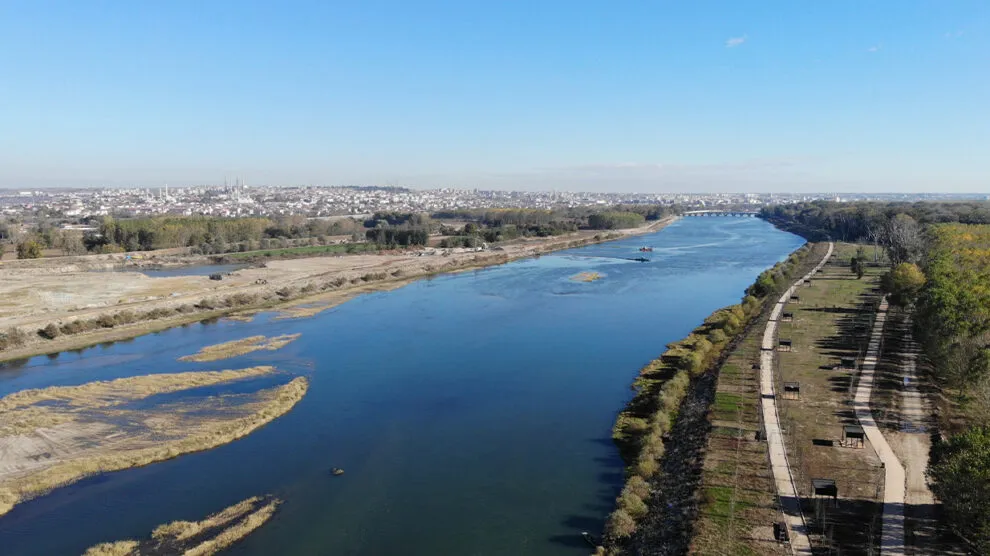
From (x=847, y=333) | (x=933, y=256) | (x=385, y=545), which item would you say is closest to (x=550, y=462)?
(x=385, y=545)

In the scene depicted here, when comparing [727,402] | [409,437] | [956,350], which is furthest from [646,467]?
[956,350]

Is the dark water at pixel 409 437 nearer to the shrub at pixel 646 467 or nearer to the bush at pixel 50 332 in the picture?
the shrub at pixel 646 467

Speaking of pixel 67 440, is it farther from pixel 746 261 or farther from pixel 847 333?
pixel 746 261

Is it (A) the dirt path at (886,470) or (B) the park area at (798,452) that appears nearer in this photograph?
(A) the dirt path at (886,470)

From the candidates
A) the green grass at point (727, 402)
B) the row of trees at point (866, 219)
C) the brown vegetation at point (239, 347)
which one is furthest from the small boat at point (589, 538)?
the row of trees at point (866, 219)

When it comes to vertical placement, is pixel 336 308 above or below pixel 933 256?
below

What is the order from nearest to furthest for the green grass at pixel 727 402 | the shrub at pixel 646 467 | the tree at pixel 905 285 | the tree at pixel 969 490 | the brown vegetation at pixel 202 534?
the tree at pixel 969 490 < the brown vegetation at pixel 202 534 < the shrub at pixel 646 467 < the green grass at pixel 727 402 < the tree at pixel 905 285
